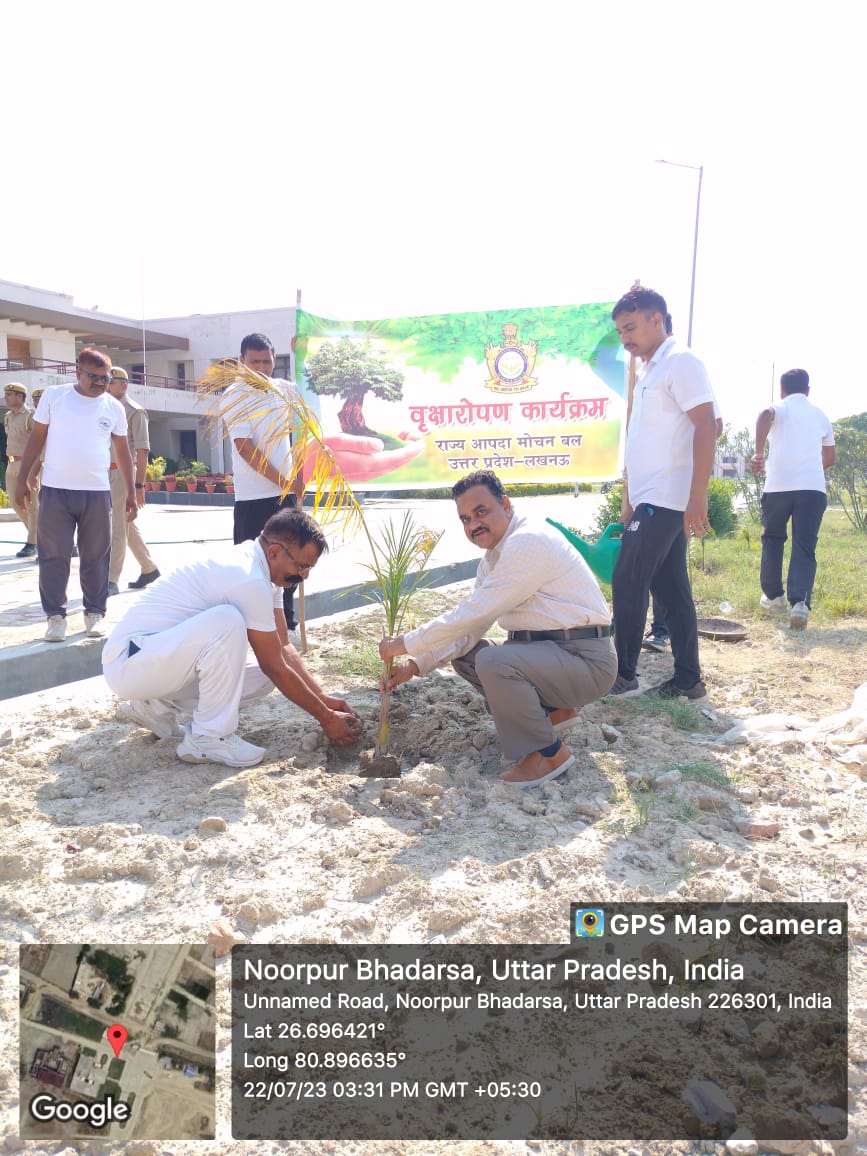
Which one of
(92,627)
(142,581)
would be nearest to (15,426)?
(142,581)

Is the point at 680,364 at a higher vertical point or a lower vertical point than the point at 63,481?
higher

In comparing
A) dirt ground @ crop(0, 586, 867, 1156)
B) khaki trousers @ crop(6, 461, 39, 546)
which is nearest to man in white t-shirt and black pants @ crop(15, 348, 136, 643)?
khaki trousers @ crop(6, 461, 39, 546)

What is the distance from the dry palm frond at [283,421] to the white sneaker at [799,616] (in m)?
3.12

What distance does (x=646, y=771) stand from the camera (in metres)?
3.10

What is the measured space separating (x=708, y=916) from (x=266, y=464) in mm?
3236

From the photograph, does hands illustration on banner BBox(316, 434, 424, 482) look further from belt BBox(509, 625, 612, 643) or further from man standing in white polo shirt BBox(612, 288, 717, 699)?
belt BBox(509, 625, 612, 643)

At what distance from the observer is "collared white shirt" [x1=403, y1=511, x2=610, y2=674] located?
3000 mm

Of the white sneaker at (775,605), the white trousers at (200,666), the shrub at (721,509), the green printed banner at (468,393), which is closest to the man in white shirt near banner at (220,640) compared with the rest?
the white trousers at (200,666)

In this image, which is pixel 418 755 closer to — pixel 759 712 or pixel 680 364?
pixel 759 712

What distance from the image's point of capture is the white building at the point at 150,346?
26109mm

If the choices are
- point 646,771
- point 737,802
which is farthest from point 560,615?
point 737,802

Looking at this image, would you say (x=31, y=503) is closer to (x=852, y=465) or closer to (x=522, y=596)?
(x=522, y=596)

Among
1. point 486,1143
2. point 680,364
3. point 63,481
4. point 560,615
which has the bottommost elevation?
point 486,1143

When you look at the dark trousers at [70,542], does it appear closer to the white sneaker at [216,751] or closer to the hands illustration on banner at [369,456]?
the white sneaker at [216,751]
